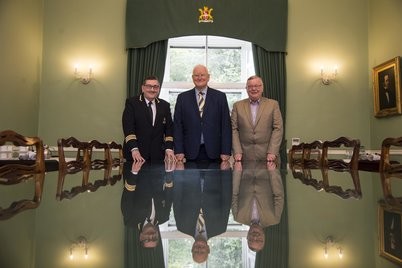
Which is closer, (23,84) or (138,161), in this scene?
(138,161)

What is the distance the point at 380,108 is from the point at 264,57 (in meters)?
2.19

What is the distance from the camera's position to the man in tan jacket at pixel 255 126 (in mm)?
3900

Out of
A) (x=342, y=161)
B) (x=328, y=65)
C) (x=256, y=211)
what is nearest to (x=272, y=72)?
(x=328, y=65)

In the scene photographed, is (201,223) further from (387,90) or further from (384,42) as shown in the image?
(384,42)

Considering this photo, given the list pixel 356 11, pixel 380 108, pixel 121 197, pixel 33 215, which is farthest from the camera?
pixel 356 11

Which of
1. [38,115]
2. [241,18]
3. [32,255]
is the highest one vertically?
[241,18]

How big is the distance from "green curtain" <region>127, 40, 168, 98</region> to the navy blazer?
2951 millimetres

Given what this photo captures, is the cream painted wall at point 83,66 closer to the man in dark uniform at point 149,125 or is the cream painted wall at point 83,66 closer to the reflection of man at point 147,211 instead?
the man in dark uniform at point 149,125

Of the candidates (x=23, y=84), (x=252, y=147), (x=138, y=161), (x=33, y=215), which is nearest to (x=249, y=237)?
(x=33, y=215)

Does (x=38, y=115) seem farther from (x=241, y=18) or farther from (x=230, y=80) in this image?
(x=241, y=18)

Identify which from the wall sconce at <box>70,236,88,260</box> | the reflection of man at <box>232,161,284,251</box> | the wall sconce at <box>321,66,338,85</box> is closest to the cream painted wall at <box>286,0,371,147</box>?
the wall sconce at <box>321,66,338,85</box>

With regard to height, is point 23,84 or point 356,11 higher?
point 356,11

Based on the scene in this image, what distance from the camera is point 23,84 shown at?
6.13 metres

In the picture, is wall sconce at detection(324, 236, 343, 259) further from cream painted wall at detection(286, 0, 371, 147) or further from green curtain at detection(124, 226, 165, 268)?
cream painted wall at detection(286, 0, 371, 147)
